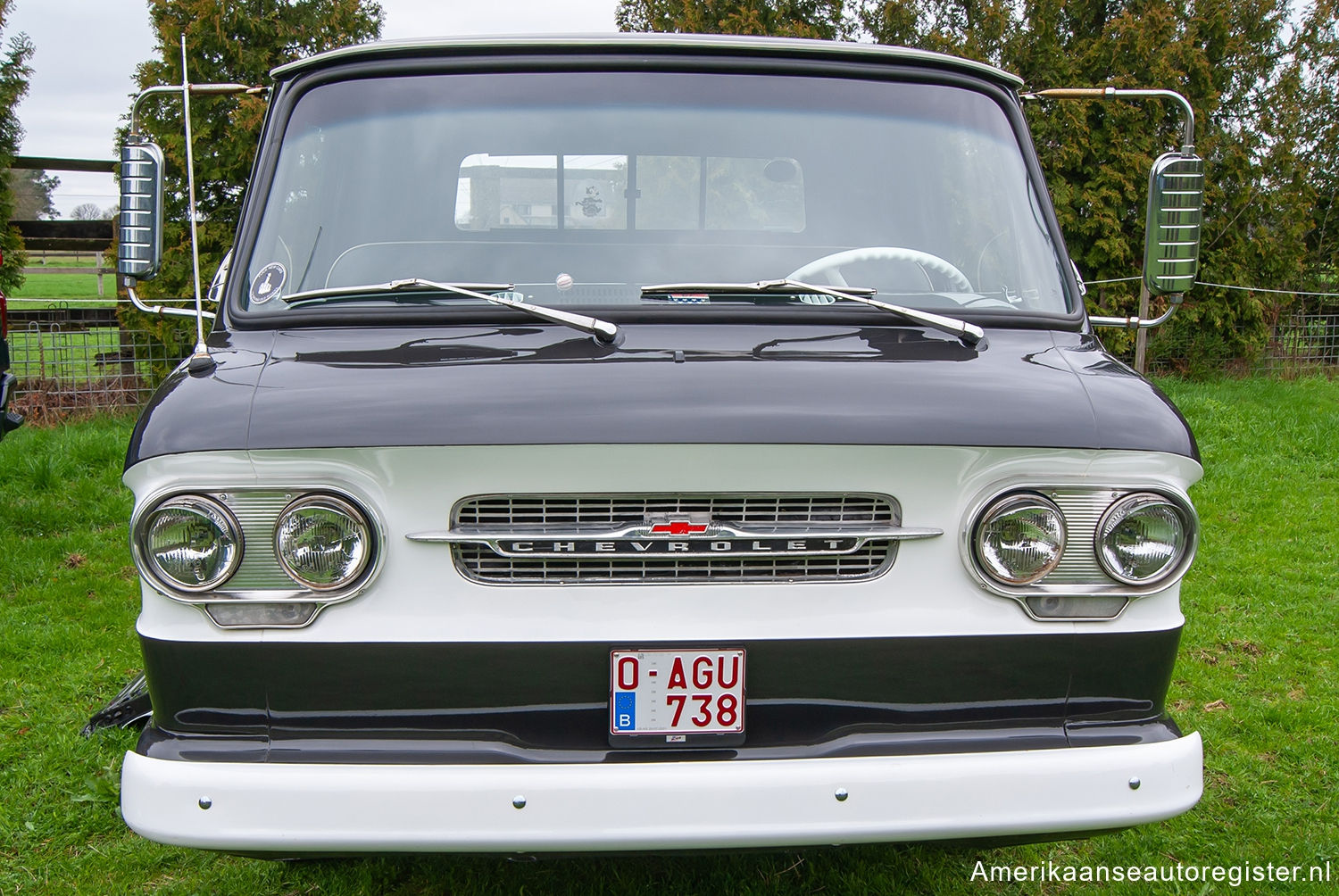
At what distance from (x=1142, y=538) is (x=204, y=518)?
1842 millimetres

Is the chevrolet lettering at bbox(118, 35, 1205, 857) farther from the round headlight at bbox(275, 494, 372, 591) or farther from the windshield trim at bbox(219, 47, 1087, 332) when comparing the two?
the windshield trim at bbox(219, 47, 1087, 332)


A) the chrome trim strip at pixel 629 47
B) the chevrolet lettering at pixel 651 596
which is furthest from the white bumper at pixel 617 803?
the chrome trim strip at pixel 629 47

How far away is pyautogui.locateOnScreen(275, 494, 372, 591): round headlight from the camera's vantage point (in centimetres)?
208

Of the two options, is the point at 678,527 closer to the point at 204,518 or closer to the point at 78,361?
the point at 204,518

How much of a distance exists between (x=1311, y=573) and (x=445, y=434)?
19.0ft

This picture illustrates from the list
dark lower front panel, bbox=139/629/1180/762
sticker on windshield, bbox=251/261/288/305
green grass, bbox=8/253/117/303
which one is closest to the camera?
dark lower front panel, bbox=139/629/1180/762

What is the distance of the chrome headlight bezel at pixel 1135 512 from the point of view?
2.15 m

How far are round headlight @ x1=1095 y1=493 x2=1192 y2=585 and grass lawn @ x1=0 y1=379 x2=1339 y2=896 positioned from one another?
2.23 ft

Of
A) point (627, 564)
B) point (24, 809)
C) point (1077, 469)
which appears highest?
point (1077, 469)

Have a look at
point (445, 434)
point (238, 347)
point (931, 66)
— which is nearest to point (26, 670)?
point (238, 347)

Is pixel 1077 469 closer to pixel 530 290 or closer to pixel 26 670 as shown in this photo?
pixel 530 290

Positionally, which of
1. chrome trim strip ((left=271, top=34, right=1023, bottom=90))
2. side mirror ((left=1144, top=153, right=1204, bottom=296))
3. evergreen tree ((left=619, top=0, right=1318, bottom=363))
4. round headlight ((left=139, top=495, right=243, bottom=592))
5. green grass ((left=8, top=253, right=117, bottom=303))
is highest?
evergreen tree ((left=619, top=0, right=1318, bottom=363))

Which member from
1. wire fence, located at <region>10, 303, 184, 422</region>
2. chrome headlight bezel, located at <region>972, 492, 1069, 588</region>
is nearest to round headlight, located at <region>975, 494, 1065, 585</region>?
chrome headlight bezel, located at <region>972, 492, 1069, 588</region>

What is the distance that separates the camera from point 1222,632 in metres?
5.18
